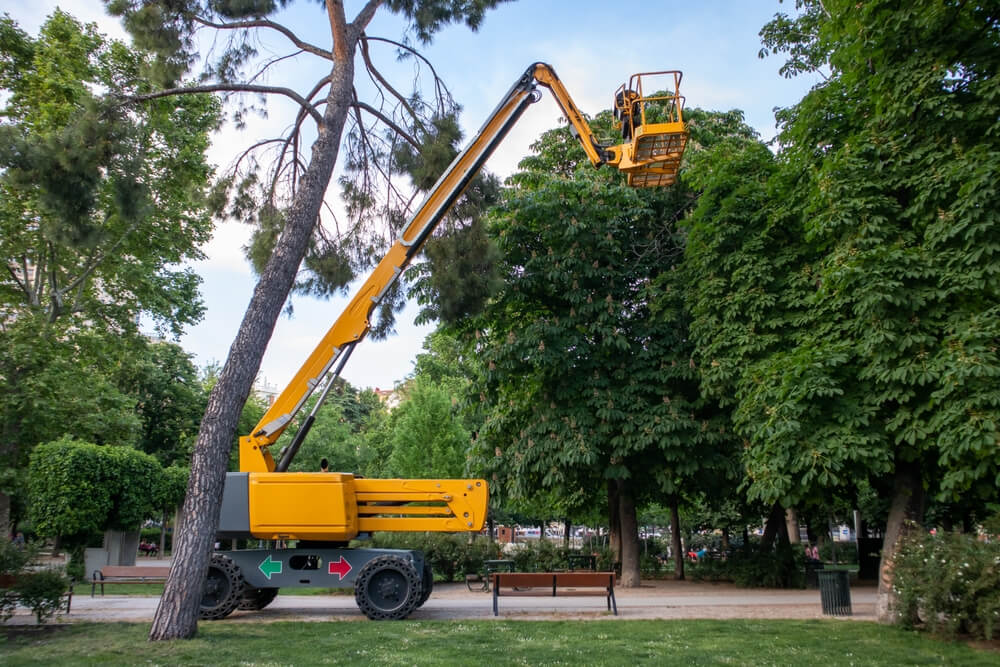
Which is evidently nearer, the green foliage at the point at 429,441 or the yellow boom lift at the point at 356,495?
the yellow boom lift at the point at 356,495

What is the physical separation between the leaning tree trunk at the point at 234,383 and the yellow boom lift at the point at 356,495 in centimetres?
189

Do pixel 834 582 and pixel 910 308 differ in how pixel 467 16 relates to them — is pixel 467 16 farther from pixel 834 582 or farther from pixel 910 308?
pixel 834 582

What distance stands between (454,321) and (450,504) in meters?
3.75

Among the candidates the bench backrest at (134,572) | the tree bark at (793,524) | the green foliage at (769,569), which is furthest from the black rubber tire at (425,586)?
the tree bark at (793,524)

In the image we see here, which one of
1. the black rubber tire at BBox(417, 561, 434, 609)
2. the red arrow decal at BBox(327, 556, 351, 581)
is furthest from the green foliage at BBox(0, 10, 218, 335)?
the black rubber tire at BBox(417, 561, 434, 609)

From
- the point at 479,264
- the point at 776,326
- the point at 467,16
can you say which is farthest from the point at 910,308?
the point at 467,16

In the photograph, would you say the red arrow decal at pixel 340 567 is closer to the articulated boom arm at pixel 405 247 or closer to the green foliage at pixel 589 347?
the articulated boom arm at pixel 405 247

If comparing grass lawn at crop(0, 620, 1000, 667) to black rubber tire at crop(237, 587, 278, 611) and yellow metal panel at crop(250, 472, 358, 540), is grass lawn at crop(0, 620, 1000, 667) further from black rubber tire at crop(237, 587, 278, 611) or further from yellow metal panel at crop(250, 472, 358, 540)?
black rubber tire at crop(237, 587, 278, 611)

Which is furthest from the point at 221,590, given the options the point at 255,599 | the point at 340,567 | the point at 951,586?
the point at 951,586

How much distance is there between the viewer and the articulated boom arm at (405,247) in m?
13.0

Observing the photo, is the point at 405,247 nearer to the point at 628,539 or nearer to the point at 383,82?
the point at 383,82

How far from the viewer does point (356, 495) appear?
13.6 meters

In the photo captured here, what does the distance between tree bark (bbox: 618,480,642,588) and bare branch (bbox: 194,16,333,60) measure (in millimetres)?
13590

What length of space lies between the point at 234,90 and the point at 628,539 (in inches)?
607
